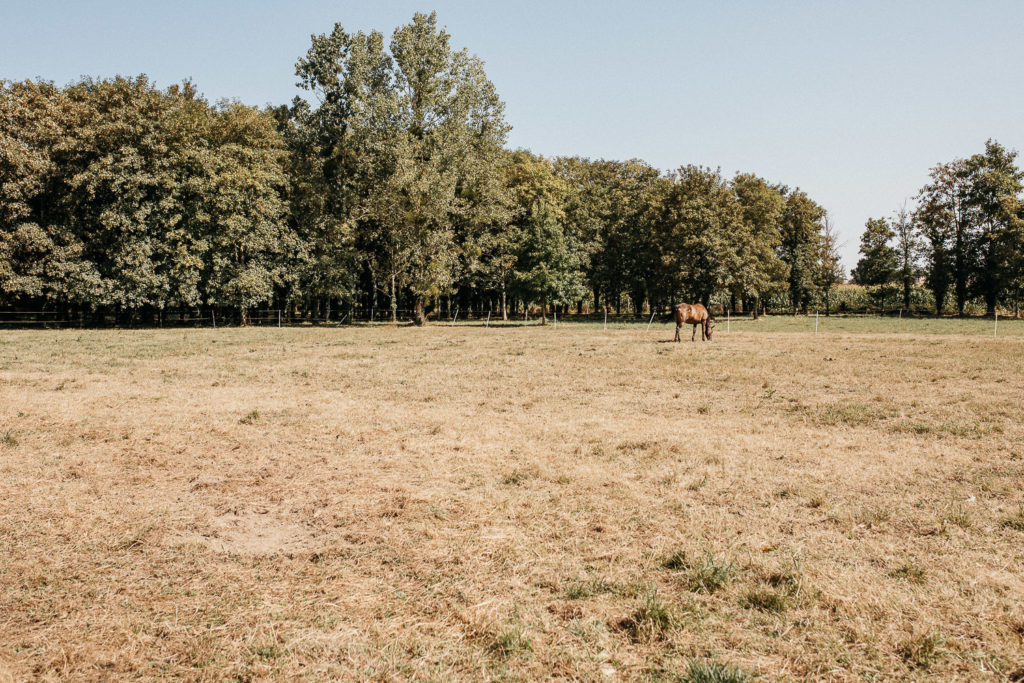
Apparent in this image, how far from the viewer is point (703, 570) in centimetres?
474

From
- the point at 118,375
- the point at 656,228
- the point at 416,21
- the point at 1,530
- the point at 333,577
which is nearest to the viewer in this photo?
the point at 333,577

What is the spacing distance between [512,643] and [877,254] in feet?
273

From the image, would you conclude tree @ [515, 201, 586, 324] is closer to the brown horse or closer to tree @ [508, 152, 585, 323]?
tree @ [508, 152, 585, 323]

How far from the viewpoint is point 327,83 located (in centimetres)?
4778

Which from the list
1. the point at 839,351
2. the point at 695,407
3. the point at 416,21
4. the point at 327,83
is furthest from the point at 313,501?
the point at 327,83

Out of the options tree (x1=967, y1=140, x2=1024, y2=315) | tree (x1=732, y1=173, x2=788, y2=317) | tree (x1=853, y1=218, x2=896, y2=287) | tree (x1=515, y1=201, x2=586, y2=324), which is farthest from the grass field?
tree (x1=853, y1=218, x2=896, y2=287)

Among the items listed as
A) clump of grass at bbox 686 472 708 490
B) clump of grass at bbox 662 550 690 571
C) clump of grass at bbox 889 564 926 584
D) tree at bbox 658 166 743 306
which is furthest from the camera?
tree at bbox 658 166 743 306

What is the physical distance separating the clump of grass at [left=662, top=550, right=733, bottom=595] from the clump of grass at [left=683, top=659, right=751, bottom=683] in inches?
40.7

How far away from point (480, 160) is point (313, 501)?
4306 centimetres

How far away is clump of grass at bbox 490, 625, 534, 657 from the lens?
374 cm

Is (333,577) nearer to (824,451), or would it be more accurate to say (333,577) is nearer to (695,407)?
(824,451)

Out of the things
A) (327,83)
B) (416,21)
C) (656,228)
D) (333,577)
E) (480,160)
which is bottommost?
(333,577)

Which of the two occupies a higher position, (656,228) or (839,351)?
(656,228)

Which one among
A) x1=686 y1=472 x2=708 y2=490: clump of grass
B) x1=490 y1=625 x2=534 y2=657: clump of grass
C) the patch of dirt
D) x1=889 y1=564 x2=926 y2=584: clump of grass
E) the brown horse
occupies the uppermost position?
the brown horse
